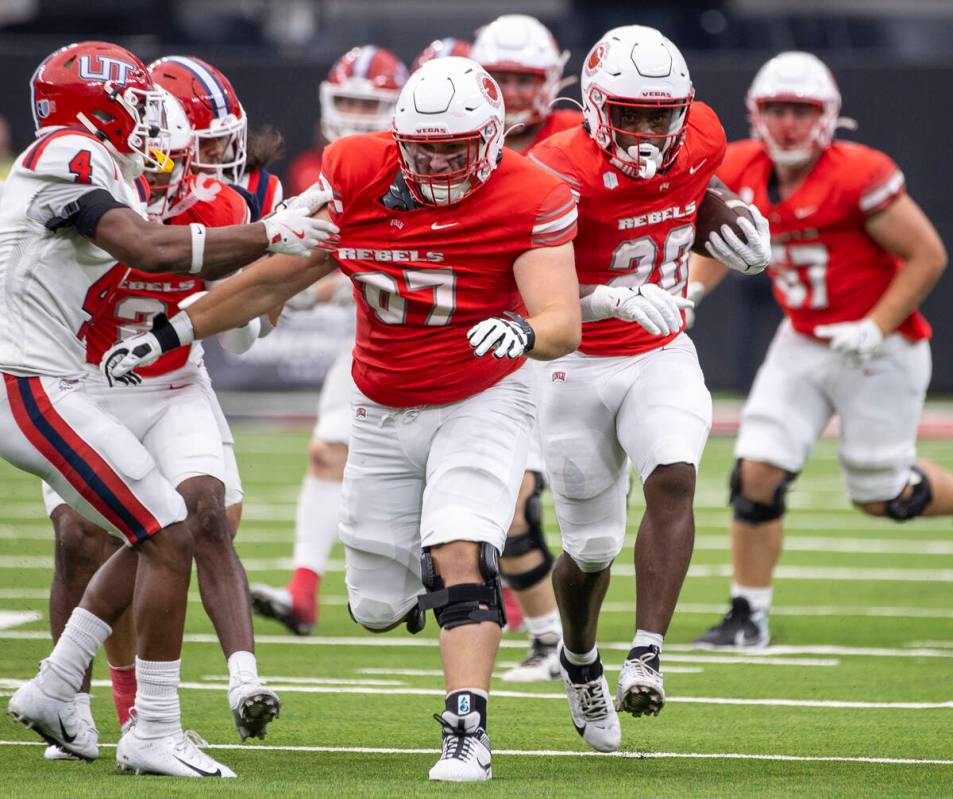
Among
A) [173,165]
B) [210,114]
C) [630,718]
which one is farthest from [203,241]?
[630,718]

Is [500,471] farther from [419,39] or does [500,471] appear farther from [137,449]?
[419,39]

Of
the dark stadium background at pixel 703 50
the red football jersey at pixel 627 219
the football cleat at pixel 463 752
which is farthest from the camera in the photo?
the dark stadium background at pixel 703 50

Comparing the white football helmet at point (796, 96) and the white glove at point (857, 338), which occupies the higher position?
the white football helmet at point (796, 96)

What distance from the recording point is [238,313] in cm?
473

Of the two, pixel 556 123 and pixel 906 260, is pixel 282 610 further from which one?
pixel 906 260

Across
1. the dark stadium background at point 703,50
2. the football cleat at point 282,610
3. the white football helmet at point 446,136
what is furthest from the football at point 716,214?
the dark stadium background at point 703,50

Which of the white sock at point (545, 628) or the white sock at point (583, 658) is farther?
the white sock at point (545, 628)

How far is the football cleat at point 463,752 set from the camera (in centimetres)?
418

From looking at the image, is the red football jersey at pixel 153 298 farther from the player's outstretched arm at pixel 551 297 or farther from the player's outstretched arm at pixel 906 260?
the player's outstretched arm at pixel 906 260

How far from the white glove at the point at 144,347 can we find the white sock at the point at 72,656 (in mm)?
592

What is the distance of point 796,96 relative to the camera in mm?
6863

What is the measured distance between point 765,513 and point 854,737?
192 cm

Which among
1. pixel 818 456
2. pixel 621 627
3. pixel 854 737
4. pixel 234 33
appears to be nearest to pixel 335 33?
pixel 234 33

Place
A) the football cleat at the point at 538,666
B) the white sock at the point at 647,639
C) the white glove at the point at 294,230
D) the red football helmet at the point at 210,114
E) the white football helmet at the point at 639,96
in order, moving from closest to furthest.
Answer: the white glove at the point at 294,230 < the white sock at the point at 647,639 < the white football helmet at the point at 639,96 < the red football helmet at the point at 210,114 < the football cleat at the point at 538,666
